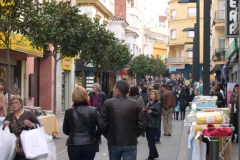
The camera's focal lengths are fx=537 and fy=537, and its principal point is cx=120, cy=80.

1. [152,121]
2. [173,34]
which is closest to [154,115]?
[152,121]

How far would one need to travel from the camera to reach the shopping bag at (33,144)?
755 cm

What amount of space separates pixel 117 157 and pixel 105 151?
629cm

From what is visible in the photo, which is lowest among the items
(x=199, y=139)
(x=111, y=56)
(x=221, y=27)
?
(x=199, y=139)

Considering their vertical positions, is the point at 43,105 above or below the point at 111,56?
below

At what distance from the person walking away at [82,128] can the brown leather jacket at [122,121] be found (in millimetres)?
202

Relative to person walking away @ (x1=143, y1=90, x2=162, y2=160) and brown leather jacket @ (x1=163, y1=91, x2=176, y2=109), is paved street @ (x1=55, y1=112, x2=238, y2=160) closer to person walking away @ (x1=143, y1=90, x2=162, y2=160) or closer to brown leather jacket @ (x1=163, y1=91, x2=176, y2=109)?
person walking away @ (x1=143, y1=90, x2=162, y2=160)

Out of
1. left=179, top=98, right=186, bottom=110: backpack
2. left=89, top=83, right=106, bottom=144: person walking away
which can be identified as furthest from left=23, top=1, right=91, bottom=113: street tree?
left=179, top=98, right=186, bottom=110: backpack

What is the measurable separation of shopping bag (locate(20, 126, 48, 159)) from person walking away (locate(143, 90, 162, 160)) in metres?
4.41

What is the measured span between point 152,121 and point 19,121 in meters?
4.63

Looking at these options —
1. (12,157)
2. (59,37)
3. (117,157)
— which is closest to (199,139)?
(117,157)

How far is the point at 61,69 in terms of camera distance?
→ 1233 inches

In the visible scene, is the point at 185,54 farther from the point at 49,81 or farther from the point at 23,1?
the point at 23,1

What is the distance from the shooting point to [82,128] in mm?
7766

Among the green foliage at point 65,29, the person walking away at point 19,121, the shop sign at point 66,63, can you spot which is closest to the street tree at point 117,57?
the shop sign at point 66,63
